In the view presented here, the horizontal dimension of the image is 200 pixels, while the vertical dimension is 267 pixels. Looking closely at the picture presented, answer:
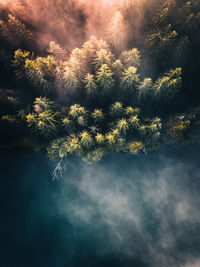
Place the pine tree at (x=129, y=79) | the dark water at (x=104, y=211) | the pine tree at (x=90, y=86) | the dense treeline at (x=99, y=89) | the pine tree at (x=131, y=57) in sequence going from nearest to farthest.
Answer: the pine tree at (x=129, y=79) < the pine tree at (x=90, y=86) < the pine tree at (x=131, y=57) < the dense treeline at (x=99, y=89) < the dark water at (x=104, y=211)

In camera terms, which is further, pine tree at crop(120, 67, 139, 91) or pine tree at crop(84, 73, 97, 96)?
pine tree at crop(84, 73, 97, 96)

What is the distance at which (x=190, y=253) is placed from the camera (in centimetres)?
1784

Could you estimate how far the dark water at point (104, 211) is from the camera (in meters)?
18.5

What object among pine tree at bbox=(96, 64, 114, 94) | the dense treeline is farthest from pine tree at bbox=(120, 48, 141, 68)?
pine tree at bbox=(96, 64, 114, 94)

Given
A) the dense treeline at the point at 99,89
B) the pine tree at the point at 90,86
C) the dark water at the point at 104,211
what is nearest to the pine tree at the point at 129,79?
the dense treeline at the point at 99,89

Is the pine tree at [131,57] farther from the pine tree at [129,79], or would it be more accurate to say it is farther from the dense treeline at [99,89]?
the pine tree at [129,79]

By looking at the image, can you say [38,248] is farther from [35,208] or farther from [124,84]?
[124,84]

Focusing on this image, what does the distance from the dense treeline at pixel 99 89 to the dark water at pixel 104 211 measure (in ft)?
14.6

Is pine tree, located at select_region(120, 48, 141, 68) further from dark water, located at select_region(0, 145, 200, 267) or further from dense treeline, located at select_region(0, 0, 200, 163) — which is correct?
dark water, located at select_region(0, 145, 200, 267)

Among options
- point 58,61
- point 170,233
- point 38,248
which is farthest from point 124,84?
point 38,248

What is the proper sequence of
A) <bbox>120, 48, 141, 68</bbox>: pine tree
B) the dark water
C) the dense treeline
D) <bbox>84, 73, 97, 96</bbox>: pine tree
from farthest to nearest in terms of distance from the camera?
1. the dark water
2. the dense treeline
3. <bbox>120, 48, 141, 68</bbox>: pine tree
4. <bbox>84, 73, 97, 96</bbox>: pine tree

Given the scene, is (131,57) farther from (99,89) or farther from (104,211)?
(104,211)

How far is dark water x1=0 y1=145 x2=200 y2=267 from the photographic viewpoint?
1848 centimetres

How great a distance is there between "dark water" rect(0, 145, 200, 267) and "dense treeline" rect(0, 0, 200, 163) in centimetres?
446
